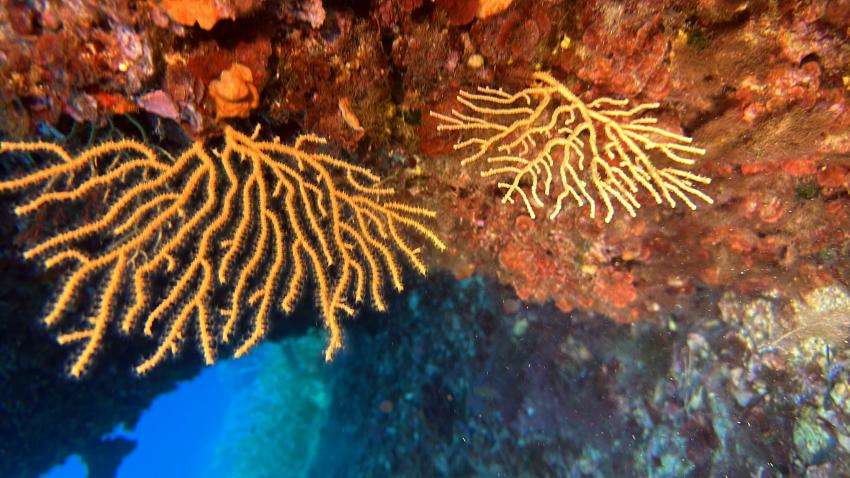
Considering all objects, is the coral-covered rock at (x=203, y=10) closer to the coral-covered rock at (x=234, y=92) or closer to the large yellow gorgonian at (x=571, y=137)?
the coral-covered rock at (x=234, y=92)

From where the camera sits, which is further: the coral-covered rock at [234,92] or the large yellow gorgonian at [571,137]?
the large yellow gorgonian at [571,137]

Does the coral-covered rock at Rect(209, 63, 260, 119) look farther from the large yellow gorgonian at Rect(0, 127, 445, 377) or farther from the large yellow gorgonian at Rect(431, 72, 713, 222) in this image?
the large yellow gorgonian at Rect(431, 72, 713, 222)

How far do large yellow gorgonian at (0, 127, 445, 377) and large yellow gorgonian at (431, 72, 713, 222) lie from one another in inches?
34.8

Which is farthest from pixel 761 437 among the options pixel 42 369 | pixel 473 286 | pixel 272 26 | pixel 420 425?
pixel 42 369

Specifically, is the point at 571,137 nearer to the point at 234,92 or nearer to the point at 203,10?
the point at 234,92

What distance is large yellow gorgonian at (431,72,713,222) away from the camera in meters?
2.65

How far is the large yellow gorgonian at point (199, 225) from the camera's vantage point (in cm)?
222

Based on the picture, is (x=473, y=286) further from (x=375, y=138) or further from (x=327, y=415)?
(x=327, y=415)

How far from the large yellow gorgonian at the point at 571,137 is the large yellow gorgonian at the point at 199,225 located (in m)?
0.88

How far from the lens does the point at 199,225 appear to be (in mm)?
2580

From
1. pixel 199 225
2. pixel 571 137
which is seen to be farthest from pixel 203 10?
pixel 571 137

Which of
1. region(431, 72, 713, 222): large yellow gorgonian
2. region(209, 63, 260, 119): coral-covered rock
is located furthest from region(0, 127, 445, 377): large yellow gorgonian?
region(431, 72, 713, 222): large yellow gorgonian

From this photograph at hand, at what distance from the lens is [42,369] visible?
5.61 m

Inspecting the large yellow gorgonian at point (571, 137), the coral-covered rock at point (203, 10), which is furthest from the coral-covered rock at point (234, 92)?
the large yellow gorgonian at point (571, 137)
